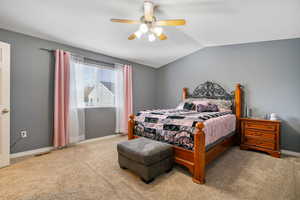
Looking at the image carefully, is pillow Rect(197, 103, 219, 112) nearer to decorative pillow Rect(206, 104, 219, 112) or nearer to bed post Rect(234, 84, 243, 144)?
decorative pillow Rect(206, 104, 219, 112)

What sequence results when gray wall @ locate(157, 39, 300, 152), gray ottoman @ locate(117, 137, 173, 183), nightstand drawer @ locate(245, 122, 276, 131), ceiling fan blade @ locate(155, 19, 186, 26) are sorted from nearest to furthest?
gray ottoman @ locate(117, 137, 173, 183), ceiling fan blade @ locate(155, 19, 186, 26), nightstand drawer @ locate(245, 122, 276, 131), gray wall @ locate(157, 39, 300, 152)

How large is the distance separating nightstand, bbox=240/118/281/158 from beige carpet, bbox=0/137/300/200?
239 mm

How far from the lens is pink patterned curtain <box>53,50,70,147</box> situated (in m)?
2.92

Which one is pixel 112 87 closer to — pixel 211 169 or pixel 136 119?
pixel 136 119

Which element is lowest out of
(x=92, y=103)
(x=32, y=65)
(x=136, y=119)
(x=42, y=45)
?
(x=136, y=119)

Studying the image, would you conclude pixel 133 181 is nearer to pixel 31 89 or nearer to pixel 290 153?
pixel 31 89

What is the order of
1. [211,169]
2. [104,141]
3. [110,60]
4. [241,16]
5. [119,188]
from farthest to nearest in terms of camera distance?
1. [110,60]
2. [104,141]
3. [241,16]
4. [211,169]
5. [119,188]

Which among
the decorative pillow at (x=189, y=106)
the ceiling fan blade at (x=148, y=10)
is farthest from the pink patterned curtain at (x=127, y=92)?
the ceiling fan blade at (x=148, y=10)

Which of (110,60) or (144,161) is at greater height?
(110,60)

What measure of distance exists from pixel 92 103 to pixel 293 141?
15.6 ft

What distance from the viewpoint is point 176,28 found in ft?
9.53

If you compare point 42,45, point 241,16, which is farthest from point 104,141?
point 241,16

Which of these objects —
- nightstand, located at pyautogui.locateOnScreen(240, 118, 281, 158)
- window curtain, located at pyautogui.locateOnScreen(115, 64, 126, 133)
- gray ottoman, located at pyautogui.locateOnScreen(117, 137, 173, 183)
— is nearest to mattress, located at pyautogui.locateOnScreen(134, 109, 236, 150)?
gray ottoman, located at pyautogui.locateOnScreen(117, 137, 173, 183)

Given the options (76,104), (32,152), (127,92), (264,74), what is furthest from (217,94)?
(32,152)
